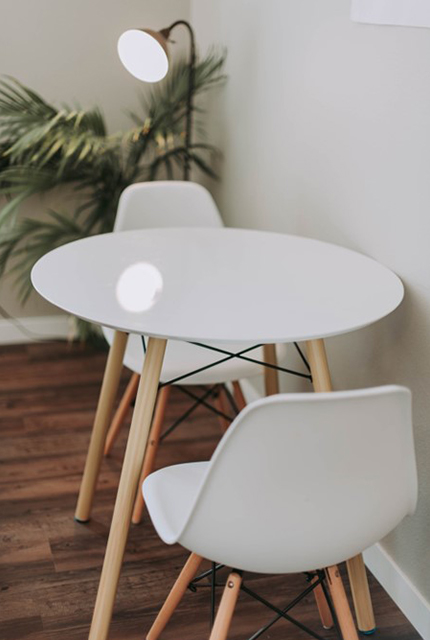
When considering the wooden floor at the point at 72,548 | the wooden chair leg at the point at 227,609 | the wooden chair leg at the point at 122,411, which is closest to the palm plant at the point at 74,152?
the wooden floor at the point at 72,548

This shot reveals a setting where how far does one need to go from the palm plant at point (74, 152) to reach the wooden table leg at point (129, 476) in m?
1.42

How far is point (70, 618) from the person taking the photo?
195 centimetres

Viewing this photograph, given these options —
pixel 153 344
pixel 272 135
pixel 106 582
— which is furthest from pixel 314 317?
pixel 272 135

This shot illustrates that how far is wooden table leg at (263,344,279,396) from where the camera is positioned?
2.35 m

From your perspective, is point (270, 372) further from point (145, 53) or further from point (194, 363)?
point (145, 53)

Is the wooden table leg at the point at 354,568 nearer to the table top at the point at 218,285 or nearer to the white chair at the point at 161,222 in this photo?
the table top at the point at 218,285

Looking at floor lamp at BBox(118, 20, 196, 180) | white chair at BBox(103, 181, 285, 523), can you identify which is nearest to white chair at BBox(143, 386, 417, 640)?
white chair at BBox(103, 181, 285, 523)

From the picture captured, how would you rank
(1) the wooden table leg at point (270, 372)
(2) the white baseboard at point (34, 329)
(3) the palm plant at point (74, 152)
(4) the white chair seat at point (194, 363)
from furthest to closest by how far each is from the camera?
(2) the white baseboard at point (34, 329)
(3) the palm plant at point (74, 152)
(1) the wooden table leg at point (270, 372)
(4) the white chair seat at point (194, 363)

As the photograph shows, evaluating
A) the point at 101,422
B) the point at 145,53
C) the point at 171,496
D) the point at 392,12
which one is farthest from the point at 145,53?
the point at 171,496

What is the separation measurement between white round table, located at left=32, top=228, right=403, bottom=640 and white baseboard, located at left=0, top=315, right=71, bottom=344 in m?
1.43

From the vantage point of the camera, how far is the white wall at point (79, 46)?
10.8 ft

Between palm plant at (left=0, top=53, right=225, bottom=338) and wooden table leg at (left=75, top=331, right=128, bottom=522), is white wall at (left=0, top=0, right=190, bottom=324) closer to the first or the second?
palm plant at (left=0, top=53, right=225, bottom=338)

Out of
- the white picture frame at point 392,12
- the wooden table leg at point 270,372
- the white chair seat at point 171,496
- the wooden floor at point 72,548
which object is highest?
the white picture frame at point 392,12

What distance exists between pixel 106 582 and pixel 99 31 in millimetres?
2330
